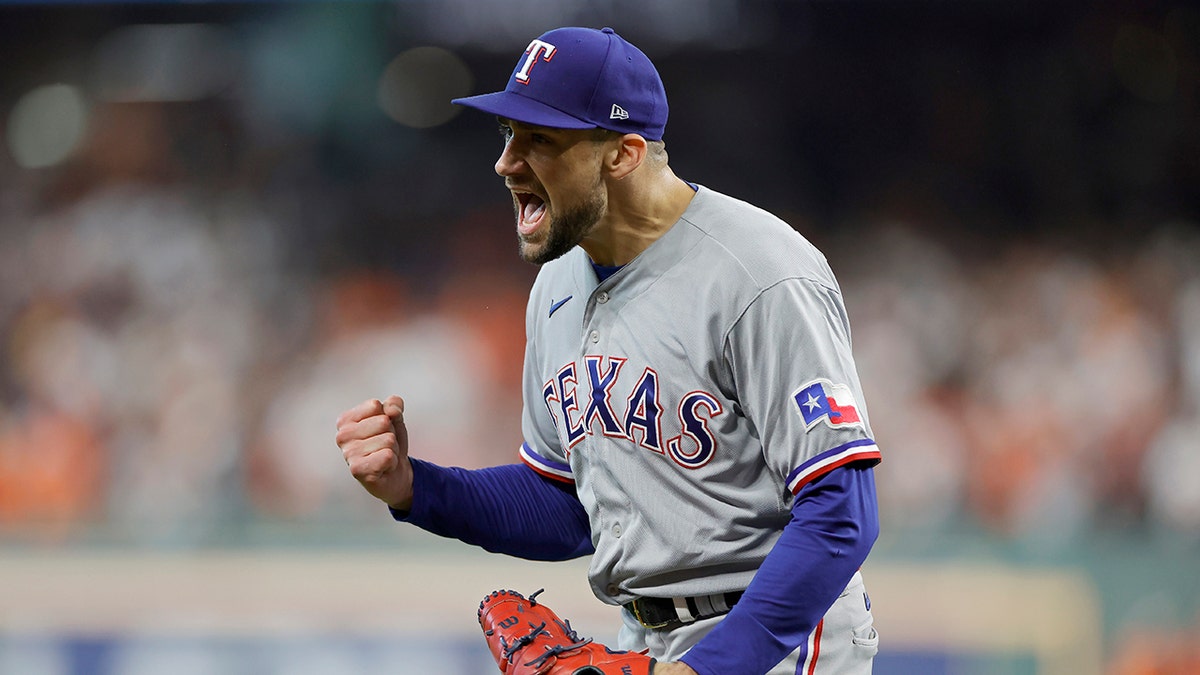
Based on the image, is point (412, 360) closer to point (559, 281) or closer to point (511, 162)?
point (559, 281)

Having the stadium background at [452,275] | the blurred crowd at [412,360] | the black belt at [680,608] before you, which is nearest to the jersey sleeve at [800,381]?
the black belt at [680,608]

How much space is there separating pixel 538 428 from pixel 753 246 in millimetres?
488

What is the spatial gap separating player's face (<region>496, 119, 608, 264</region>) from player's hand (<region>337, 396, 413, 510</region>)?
280 millimetres

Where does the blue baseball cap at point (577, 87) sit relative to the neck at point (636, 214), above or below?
above

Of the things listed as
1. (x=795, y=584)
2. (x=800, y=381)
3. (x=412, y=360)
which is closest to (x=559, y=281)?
(x=800, y=381)

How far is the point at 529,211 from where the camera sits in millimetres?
1518

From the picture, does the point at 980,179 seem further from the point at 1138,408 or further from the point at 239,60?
the point at 239,60

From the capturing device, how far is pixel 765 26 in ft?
18.8

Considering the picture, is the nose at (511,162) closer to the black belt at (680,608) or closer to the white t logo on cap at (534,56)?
the white t logo on cap at (534,56)

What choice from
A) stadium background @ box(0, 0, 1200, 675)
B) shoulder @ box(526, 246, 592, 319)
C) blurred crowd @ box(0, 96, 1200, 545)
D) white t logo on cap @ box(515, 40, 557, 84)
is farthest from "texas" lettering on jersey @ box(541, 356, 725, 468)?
blurred crowd @ box(0, 96, 1200, 545)

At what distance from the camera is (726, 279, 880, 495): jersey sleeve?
1.30m

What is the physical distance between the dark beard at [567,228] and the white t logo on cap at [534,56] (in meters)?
0.16

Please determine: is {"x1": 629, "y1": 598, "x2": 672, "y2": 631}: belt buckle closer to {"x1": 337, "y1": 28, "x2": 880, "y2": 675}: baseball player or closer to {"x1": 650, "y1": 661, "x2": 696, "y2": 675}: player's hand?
{"x1": 337, "y1": 28, "x2": 880, "y2": 675}: baseball player

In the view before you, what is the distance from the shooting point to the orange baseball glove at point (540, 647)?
1.32 metres
